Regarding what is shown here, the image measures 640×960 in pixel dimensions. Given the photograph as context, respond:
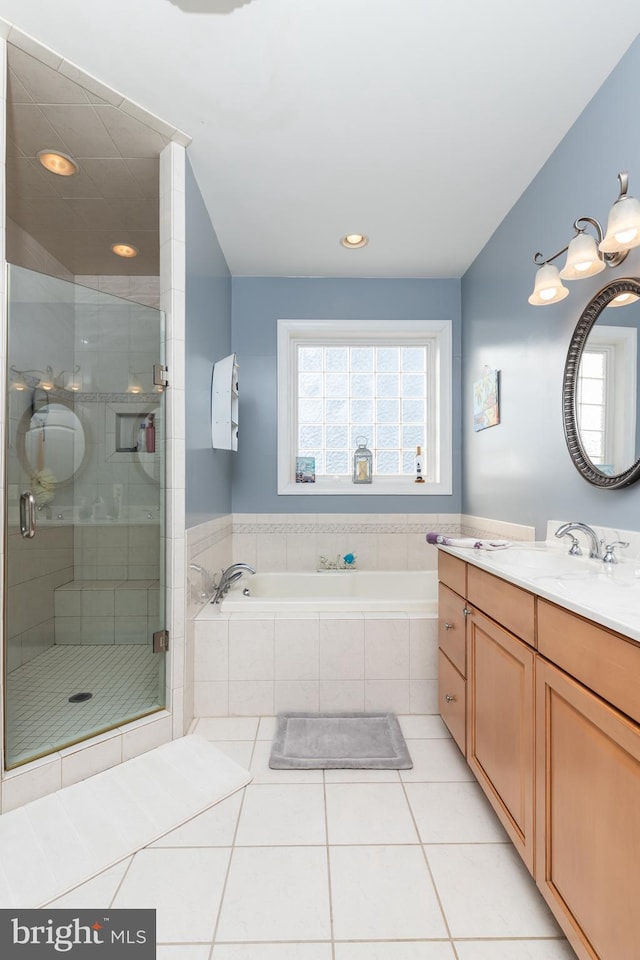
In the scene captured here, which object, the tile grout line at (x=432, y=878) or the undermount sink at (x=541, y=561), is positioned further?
the undermount sink at (x=541, y=561)

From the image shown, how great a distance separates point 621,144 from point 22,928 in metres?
2.83

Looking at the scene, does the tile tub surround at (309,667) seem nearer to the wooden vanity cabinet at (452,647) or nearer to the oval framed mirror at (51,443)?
the wooden vanity cabinet at (452,647)

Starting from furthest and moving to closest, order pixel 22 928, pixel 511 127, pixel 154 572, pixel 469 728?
pixel 154 572 → pixel 511 127 → pixel 469 728 → pixel 22 928

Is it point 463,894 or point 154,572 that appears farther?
point 154,572

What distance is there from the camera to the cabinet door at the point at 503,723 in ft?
3.96

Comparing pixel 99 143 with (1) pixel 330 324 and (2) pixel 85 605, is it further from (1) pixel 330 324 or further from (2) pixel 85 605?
(2) pixel 85 605

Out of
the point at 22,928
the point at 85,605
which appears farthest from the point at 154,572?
the point at 22,928

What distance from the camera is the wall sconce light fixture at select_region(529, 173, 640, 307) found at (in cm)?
126

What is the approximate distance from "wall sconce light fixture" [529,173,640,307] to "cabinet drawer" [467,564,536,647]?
1.03 m

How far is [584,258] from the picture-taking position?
1.48 m

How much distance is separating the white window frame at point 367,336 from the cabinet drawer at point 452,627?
1.27 metres

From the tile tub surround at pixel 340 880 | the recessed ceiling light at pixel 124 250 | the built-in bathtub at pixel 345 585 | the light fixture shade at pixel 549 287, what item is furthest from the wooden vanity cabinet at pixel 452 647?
the recessed ceiling light at pixel 124 250

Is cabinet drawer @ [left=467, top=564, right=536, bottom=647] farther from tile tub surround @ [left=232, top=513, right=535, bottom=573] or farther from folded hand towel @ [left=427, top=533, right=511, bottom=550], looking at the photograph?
tile tub surround @ [left=232, top=513, right=535, bottom=573]

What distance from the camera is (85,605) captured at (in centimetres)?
205
